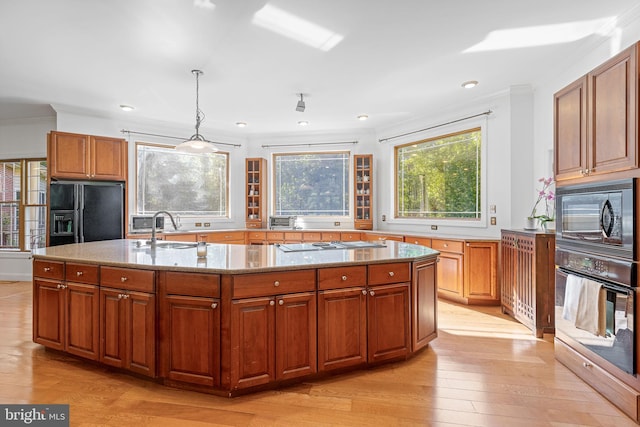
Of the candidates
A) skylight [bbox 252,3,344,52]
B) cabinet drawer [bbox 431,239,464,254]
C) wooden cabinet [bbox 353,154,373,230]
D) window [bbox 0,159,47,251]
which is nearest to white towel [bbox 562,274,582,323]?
cabinet drawer [bbox 431,239,464,254]

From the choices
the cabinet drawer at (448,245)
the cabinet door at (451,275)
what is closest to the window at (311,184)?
the cabinet drawer at (448,245)

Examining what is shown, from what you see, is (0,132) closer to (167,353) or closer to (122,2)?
(122,2)

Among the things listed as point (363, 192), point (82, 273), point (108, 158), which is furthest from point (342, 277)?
point (108, 158)

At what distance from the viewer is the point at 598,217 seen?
220 centimetres

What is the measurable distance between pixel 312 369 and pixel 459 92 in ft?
12.3

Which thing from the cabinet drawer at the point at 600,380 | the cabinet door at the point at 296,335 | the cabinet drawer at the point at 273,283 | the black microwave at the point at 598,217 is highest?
the black microwave at the point at 598,217

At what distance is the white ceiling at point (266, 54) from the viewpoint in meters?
2.49

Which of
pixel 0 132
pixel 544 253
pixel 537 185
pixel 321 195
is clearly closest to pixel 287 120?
pixel 321 195

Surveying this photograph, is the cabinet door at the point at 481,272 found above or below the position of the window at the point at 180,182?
below

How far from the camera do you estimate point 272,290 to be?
2189 mm

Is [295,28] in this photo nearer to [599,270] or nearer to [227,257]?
[227,257]

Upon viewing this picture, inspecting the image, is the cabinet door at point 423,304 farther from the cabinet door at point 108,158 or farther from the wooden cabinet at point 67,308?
the cabinet door at point 108,158

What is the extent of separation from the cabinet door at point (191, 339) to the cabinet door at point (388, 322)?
42.7 inches

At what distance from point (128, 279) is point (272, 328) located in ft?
3.49
